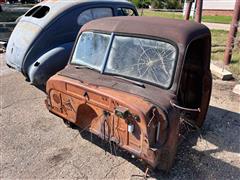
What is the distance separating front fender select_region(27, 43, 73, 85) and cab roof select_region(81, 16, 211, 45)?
1.63m

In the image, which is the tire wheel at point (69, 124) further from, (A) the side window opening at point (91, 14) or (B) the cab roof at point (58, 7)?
(A) the side window opening at point (91, 14)

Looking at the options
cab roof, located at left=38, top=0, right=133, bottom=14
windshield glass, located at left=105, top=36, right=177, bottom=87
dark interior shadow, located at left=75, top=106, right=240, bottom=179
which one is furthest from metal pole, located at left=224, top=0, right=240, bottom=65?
windshield glass, located at left=105, top=36, right=177, bottom=87

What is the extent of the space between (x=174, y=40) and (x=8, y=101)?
3.79 m

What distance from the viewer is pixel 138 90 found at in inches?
119

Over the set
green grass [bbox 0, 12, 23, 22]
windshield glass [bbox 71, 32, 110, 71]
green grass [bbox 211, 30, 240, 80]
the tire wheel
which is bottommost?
green grass [bbox 0, 12, 23, 22]

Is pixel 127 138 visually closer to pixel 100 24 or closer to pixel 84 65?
pixel 84 65

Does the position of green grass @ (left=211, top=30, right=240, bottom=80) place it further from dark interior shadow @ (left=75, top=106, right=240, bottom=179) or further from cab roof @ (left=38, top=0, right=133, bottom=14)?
cab roof @ (left=38, top=0, right=133, bottom=14)

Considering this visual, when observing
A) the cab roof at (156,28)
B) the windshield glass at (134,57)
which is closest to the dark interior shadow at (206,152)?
the windshield glass at (134,57)

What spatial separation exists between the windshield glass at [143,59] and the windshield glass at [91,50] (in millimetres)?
167

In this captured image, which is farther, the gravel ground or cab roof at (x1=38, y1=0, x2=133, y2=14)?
cab roof at (x1=38, y1=0, x2=133, y2=14)

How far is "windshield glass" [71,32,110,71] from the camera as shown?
361cm

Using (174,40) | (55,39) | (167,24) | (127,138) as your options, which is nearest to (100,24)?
(167,24)

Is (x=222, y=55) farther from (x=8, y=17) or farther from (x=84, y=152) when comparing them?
(x=8, y=17)

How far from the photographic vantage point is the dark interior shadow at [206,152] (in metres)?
3.31
